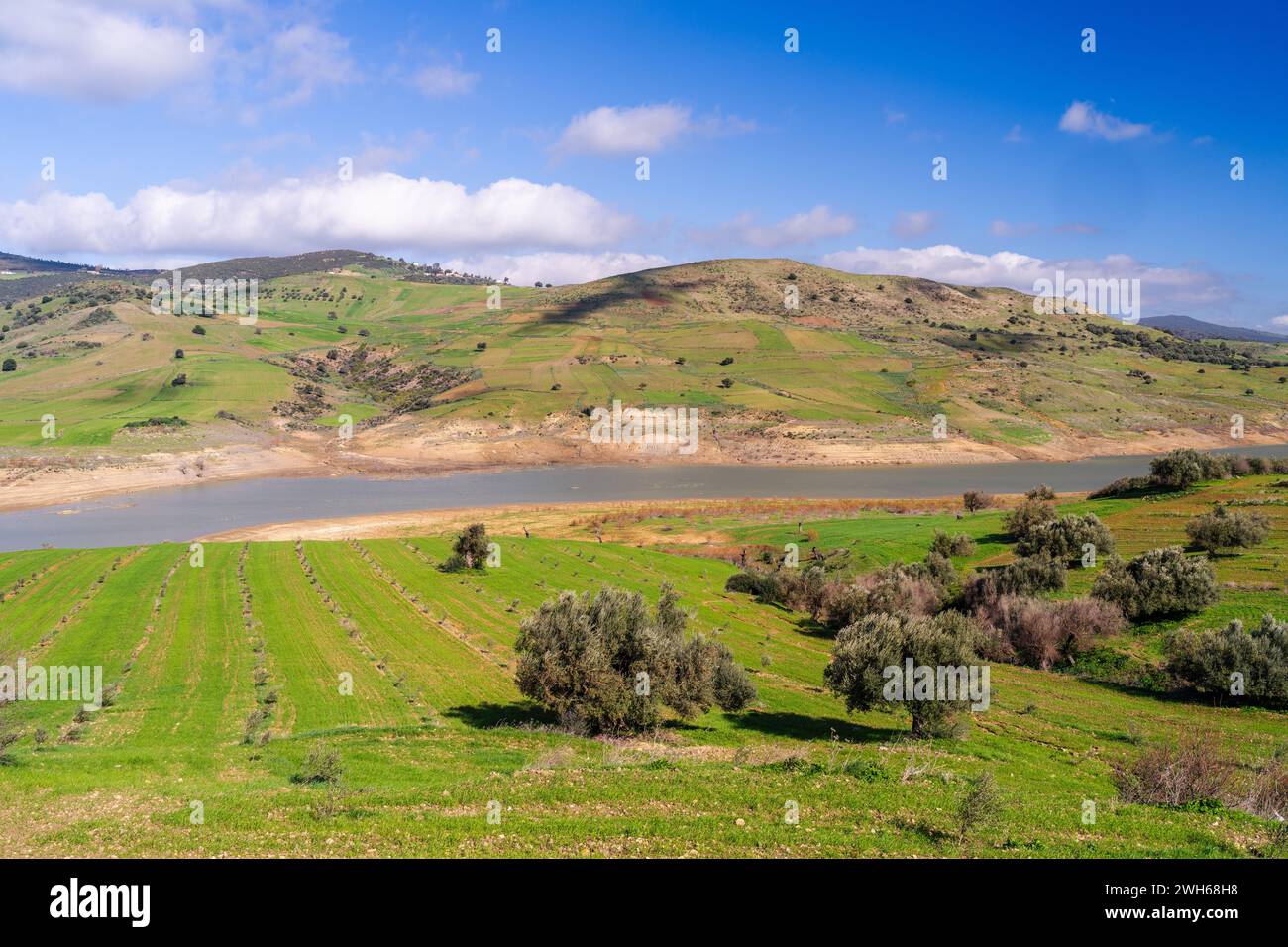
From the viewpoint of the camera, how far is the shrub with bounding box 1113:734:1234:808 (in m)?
17.5

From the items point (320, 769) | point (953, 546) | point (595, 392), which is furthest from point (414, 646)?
point (595, 392)

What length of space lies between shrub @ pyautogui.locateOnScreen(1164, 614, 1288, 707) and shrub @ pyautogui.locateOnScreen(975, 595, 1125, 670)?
5314 mm

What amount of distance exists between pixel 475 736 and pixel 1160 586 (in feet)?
101

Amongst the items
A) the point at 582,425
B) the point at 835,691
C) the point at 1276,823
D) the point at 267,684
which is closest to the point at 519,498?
the point at 582,425

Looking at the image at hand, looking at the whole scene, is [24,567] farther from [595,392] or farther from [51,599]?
[595,392]

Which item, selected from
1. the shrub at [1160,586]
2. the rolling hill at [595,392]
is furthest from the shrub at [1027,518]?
the rolling hill at [595,392]

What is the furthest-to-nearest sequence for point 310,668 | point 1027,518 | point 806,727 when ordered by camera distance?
1. point 1027,518
2. point 310,668
3. point 806,727

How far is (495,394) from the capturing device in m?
147

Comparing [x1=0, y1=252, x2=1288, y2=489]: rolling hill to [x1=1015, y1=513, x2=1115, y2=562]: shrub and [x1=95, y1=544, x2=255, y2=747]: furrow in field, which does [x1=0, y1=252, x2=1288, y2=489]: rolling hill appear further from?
[x1=95, y1=544, x2=255, y2=747]: furrow in field

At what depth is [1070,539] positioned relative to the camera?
46875 millimetres

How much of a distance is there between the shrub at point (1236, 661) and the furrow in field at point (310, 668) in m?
28.4

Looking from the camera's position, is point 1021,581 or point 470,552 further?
point 470,552
